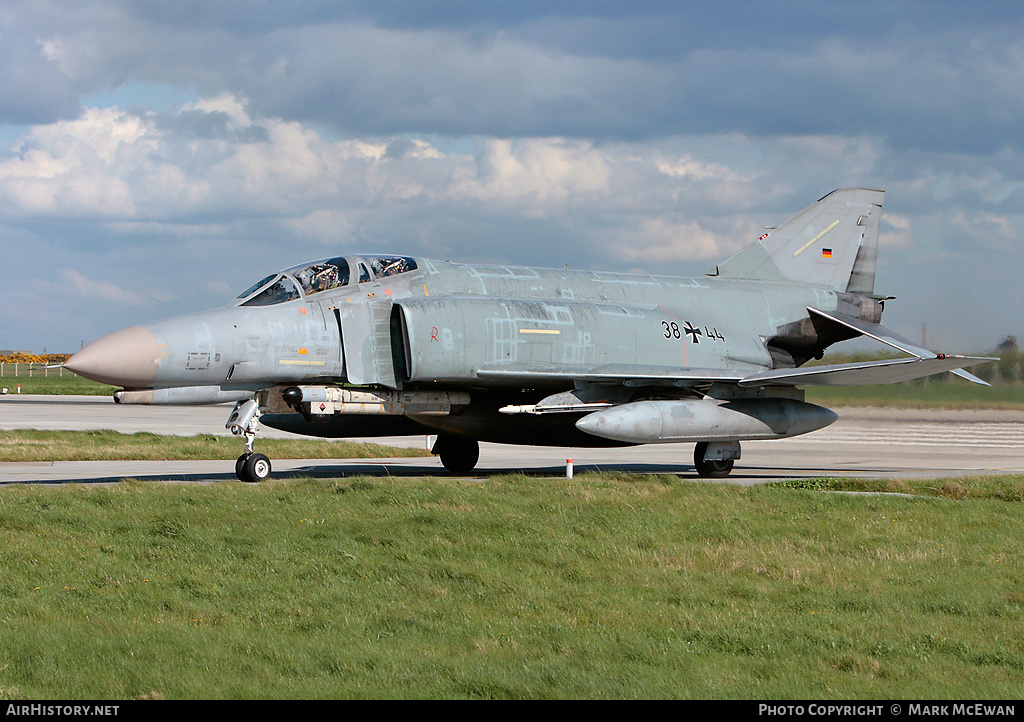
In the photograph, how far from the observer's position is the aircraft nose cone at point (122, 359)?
42.2 ft

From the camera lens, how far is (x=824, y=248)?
837 inches

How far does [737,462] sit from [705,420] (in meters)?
6.56

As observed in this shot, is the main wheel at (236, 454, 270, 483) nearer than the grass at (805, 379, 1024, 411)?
Yes

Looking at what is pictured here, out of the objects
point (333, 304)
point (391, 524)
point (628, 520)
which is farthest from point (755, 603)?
point (333, 304)

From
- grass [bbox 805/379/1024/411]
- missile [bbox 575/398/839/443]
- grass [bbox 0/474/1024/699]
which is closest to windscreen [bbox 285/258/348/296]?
grass [bbox 0/474/1024/699]

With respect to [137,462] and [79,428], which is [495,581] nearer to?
[137,462]

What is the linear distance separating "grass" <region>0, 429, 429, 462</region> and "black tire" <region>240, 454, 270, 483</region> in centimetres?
748

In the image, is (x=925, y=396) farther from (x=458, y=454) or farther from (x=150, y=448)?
(x=150, y=448)

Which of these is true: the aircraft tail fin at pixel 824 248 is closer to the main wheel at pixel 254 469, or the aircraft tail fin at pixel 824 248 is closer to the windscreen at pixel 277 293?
the windscreen at pixel 277 293

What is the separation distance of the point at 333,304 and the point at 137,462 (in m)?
7.39

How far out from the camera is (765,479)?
58.7 feet

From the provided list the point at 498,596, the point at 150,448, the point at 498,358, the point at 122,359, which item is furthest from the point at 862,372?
the point at 150,448

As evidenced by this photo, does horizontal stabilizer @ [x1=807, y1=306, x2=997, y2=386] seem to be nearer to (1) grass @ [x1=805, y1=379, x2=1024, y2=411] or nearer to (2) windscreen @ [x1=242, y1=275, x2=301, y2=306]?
(1) grass @ [x1=805, y1=379, x2=1024, y2=411]

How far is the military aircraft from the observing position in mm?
14352
